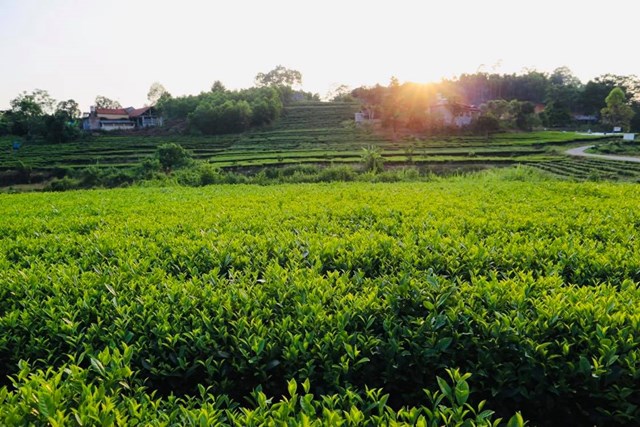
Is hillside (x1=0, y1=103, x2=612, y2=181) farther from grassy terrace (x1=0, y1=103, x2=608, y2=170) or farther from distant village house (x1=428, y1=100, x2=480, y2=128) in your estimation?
distant village house (x1=428, y1=100, x2=480, y2=128)

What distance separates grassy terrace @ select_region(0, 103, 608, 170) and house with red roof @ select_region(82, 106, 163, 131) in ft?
36.5

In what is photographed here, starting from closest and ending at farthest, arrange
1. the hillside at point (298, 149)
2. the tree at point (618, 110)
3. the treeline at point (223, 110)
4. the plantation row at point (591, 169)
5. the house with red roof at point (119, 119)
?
the plantation row at point (591, 169), the hillside at point (298, 149), the tree at point (618, 110), the treeline at point (223, 110), the house with red roof at point (119, 119)

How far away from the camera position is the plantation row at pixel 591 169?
2608cm

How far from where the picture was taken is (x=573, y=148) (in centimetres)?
4172

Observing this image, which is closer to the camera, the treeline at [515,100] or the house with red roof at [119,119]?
the treeline at [515,100]

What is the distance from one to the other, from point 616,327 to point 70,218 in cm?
727

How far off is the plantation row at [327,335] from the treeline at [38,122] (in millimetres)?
62528

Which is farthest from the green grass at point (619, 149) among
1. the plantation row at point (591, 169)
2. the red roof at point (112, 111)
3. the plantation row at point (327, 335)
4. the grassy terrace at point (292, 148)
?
the red roof at point (112, 111)

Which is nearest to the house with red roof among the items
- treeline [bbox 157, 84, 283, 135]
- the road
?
treeline [bbox 157, 84, 283, 135]

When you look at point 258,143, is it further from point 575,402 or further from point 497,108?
point 575,402

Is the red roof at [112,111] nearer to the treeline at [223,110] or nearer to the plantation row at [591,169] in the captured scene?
the treeline at [223,110]

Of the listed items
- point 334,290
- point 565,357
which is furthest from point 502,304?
point 334,290

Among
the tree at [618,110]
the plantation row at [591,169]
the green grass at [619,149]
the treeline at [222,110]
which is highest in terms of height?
the treeline at [222,110]

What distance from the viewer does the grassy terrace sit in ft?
126
